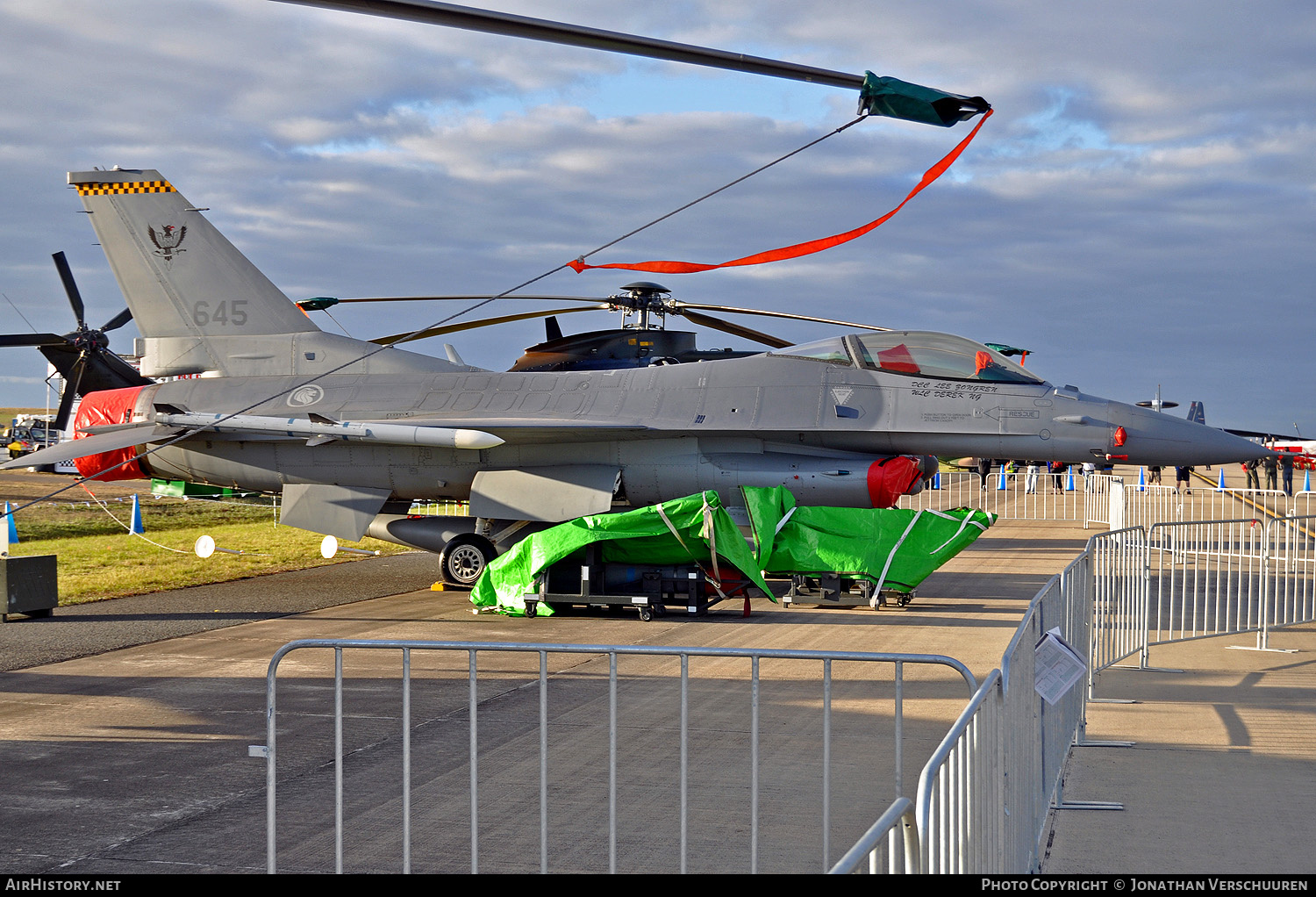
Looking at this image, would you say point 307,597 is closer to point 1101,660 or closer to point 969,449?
point 969,449

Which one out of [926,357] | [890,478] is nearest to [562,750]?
[890,478]

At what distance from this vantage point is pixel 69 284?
74.5 ft

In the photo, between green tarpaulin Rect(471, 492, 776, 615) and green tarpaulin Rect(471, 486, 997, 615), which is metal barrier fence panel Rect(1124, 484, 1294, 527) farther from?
green tarpaulin Rect(471, 492, 776, 615)

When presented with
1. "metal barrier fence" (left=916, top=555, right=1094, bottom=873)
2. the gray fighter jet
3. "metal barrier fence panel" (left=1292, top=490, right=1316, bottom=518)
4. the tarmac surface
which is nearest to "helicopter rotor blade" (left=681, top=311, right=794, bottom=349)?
the gray fighter jet

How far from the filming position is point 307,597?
13.2 meters

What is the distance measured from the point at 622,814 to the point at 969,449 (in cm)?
857

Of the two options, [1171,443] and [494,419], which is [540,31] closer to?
[494,419]

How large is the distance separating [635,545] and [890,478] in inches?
133

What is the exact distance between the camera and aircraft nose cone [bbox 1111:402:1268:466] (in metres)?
12.3

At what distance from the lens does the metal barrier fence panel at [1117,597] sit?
779 cm

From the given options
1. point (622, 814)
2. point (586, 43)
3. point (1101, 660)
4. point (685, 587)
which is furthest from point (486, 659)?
point (586, 43)

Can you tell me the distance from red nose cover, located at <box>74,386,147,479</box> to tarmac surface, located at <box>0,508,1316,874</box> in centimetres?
361

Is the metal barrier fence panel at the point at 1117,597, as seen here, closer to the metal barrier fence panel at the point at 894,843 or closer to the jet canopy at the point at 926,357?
the jet canopy at the point at 926,357

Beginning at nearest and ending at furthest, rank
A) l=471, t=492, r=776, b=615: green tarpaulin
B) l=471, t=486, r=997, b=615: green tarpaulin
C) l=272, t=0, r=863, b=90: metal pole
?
l=272, t=0, r=863, b=90: metal pole → l=471, t=492, r=776, b=615: green tarpaulin → l=471, t=486, r=997, b=615: green tarpaulin
